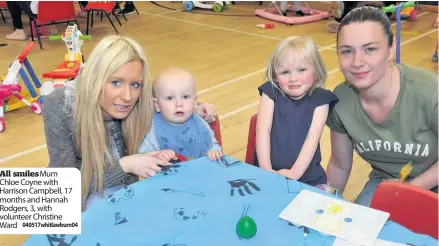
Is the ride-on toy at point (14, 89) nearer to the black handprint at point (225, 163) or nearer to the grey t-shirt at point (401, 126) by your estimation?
the black handprint at point (225, 163)

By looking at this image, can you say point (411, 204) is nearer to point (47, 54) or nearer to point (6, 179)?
point (6, 179)

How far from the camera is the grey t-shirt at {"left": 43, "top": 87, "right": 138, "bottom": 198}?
1.81 meters

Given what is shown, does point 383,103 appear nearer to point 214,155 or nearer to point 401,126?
point 401,126

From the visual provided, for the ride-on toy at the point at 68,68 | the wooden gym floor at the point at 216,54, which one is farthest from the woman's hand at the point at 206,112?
the ride-on toy at the point at 68,68

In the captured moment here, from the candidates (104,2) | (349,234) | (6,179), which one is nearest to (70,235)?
(6,179)

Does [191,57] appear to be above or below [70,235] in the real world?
below

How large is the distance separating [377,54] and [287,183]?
567 millimetres

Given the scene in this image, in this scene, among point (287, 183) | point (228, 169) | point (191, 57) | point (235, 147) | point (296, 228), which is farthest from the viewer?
point (191, 57)

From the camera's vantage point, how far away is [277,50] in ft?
6.49

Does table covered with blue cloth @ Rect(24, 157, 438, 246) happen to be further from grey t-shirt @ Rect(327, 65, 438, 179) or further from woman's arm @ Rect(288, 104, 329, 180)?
grey t-shirt @ Rect(327, 65, 438, 179)

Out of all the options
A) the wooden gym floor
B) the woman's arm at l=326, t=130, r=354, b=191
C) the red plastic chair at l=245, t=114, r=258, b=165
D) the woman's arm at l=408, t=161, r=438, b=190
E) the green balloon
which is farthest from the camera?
the wooden gym floor

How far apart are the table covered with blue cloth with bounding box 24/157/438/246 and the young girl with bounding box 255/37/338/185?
Result: 359 millimetres

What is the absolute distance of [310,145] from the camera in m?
1.96

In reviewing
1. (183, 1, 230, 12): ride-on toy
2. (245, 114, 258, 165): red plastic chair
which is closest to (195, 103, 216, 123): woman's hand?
(245, 114, 258, 165): red plastic chair
